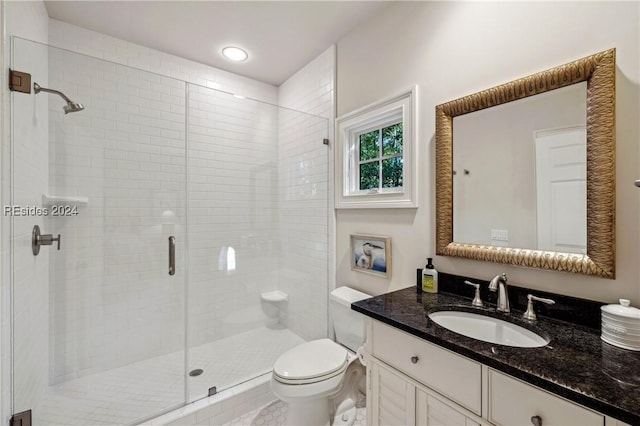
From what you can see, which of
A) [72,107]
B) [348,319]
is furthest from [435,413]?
[72,107]

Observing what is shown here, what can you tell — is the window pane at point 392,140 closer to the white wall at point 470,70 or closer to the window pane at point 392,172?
the window pane at point 392,172

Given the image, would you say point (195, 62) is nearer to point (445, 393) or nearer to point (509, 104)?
point (509, 104)

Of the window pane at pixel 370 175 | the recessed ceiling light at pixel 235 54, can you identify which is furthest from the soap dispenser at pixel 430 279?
the recessed ceiling light at pixel 235 54

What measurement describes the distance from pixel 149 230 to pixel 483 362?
2190mm

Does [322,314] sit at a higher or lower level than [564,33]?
lower

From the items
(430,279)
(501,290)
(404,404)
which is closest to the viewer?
(404,404)

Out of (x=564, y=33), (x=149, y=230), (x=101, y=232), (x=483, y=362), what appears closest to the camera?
(x=483, y=362)

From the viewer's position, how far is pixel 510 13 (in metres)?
1.23

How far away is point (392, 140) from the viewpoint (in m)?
1.83

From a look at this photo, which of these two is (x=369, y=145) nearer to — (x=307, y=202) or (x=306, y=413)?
(x=307, y=202)

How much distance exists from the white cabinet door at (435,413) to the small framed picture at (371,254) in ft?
2.69

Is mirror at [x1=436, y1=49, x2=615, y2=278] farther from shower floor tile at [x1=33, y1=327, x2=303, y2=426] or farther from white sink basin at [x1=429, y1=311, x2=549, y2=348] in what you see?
shower floor tile at [x1=33, y1=327, x2=303, y2=426]

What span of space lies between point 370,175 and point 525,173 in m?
0.97

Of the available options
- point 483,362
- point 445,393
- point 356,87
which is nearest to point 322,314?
point 445,393
